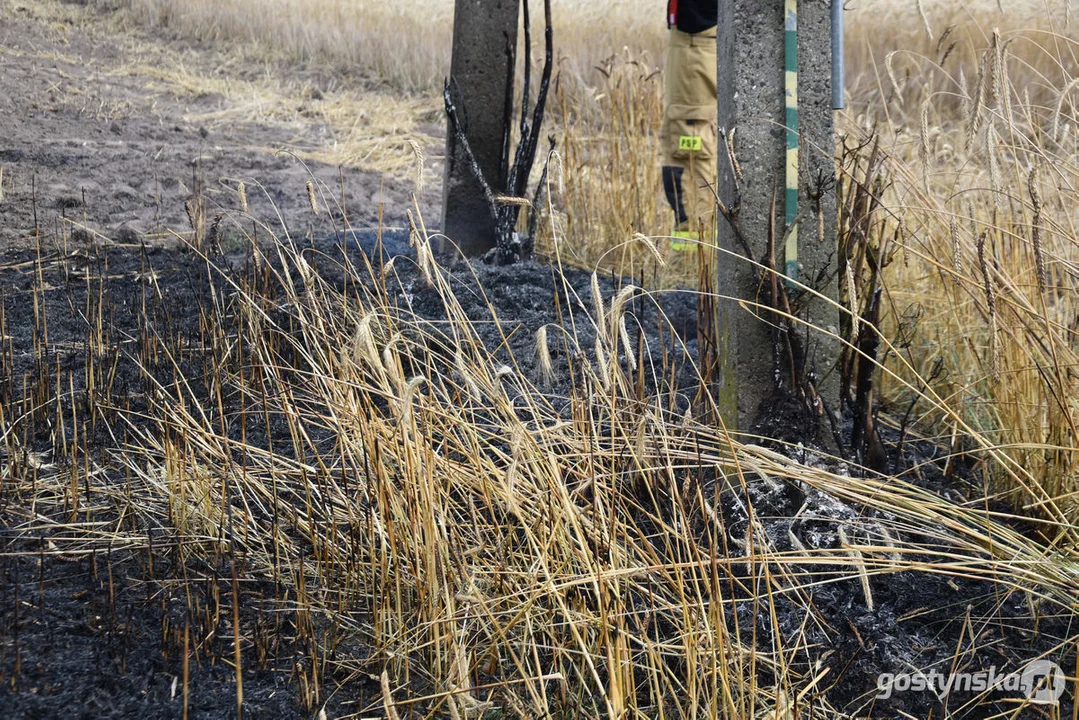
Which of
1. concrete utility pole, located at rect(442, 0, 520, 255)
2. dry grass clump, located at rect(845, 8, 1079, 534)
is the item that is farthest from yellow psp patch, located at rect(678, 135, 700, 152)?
dry grass clump, located at rect(845, 8, 1079, 534)

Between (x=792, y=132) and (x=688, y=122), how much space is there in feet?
6.84

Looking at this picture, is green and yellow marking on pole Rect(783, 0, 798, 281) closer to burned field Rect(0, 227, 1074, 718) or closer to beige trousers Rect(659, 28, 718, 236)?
burned field Rect(0, 227, 1074, 718)

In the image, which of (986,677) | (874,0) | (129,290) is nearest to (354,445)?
(986,677)

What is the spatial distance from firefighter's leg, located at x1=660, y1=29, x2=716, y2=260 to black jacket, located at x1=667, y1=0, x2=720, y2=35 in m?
0.03

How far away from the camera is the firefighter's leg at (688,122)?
3922 millimetres

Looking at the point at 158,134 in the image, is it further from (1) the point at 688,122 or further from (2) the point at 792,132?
(2) the point at 792,132

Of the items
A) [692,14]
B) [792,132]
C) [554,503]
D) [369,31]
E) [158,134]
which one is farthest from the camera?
[369,31]

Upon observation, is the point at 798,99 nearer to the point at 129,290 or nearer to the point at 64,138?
the point at 129,290

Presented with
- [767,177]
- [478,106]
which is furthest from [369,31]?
[767,177]

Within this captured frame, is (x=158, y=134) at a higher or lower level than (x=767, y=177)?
higher

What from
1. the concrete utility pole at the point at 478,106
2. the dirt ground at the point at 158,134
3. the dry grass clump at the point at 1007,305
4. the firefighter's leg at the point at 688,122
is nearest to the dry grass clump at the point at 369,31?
the dirt ground at the point at 158,134

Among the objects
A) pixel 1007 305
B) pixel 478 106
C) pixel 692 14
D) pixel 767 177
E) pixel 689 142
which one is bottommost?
pixel 1007 305

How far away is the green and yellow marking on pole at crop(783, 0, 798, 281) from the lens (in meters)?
1.95

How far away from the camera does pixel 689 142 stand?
396 cm
